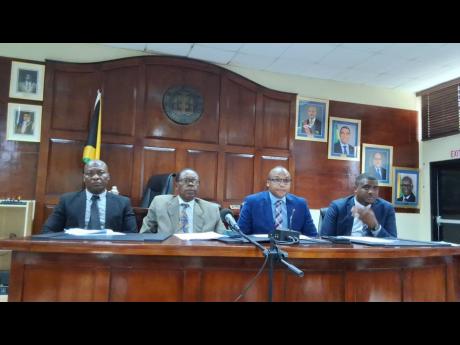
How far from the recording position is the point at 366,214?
2549mm

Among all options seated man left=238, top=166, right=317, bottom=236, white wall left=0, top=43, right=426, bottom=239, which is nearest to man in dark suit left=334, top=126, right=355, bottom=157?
white wall left=0, top=43, right=426, bottom=239

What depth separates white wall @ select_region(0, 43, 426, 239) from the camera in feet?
13.2

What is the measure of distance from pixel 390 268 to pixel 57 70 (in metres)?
4.20

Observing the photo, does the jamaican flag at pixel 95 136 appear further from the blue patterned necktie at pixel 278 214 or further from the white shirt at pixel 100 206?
the blue patterned necktie at pixel 278 214

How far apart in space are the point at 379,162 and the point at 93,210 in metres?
4.63

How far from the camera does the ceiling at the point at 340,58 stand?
13.5 feet

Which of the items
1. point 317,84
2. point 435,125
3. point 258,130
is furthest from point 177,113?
point 435,125

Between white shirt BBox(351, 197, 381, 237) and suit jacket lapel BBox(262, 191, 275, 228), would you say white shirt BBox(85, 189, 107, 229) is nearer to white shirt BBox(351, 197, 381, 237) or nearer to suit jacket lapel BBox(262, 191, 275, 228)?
suit jacket lapel BBox(262, 191, 275, 228)

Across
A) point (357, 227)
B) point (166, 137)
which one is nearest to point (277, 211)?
point (357, 227)

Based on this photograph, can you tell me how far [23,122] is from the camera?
3.89 metres

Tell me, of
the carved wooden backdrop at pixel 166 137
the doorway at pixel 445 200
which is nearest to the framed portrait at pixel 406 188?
the doorway at pixel 445 200

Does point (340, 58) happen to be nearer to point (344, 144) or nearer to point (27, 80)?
point (344, 144)

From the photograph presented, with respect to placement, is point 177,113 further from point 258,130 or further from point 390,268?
point 390,268

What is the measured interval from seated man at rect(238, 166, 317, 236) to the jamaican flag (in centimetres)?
207
